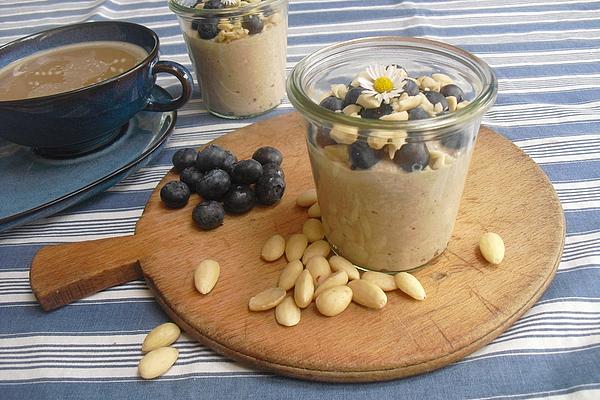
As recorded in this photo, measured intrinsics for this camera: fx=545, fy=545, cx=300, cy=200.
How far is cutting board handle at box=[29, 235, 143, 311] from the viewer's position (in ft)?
2.42

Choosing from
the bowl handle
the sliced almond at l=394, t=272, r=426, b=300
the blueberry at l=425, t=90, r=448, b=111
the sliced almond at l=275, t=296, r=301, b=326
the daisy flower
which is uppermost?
the daisy flower

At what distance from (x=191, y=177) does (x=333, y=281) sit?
1.09ft

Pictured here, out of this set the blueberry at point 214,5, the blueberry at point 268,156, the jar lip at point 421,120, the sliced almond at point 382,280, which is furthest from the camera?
the blueberry at point 214,5

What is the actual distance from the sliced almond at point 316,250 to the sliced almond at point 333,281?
2.2 inches

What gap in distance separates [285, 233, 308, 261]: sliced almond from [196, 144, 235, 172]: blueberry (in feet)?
0.63

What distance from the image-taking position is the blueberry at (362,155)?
62 centimetres

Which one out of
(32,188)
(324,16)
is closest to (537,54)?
(324,16)

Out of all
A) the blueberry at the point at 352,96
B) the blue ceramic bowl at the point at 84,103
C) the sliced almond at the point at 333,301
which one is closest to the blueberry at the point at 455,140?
the blueberry at the point at 352,96

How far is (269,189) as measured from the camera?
84cm

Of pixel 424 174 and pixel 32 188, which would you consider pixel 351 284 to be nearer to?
pixel 424 174

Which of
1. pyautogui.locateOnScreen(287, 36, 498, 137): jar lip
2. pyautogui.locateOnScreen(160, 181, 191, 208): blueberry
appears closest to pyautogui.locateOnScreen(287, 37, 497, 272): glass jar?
pyautogui.locateOnScreen(287, 36, 498, 137): jar lip

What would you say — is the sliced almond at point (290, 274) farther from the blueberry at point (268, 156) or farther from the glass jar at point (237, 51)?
the glass jar at point (237, 51)

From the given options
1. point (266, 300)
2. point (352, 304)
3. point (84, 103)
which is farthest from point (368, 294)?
point (84, 103)

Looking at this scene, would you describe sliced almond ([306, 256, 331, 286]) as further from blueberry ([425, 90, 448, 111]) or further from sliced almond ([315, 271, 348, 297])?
blueberry ([425, 90, 448, 111])
